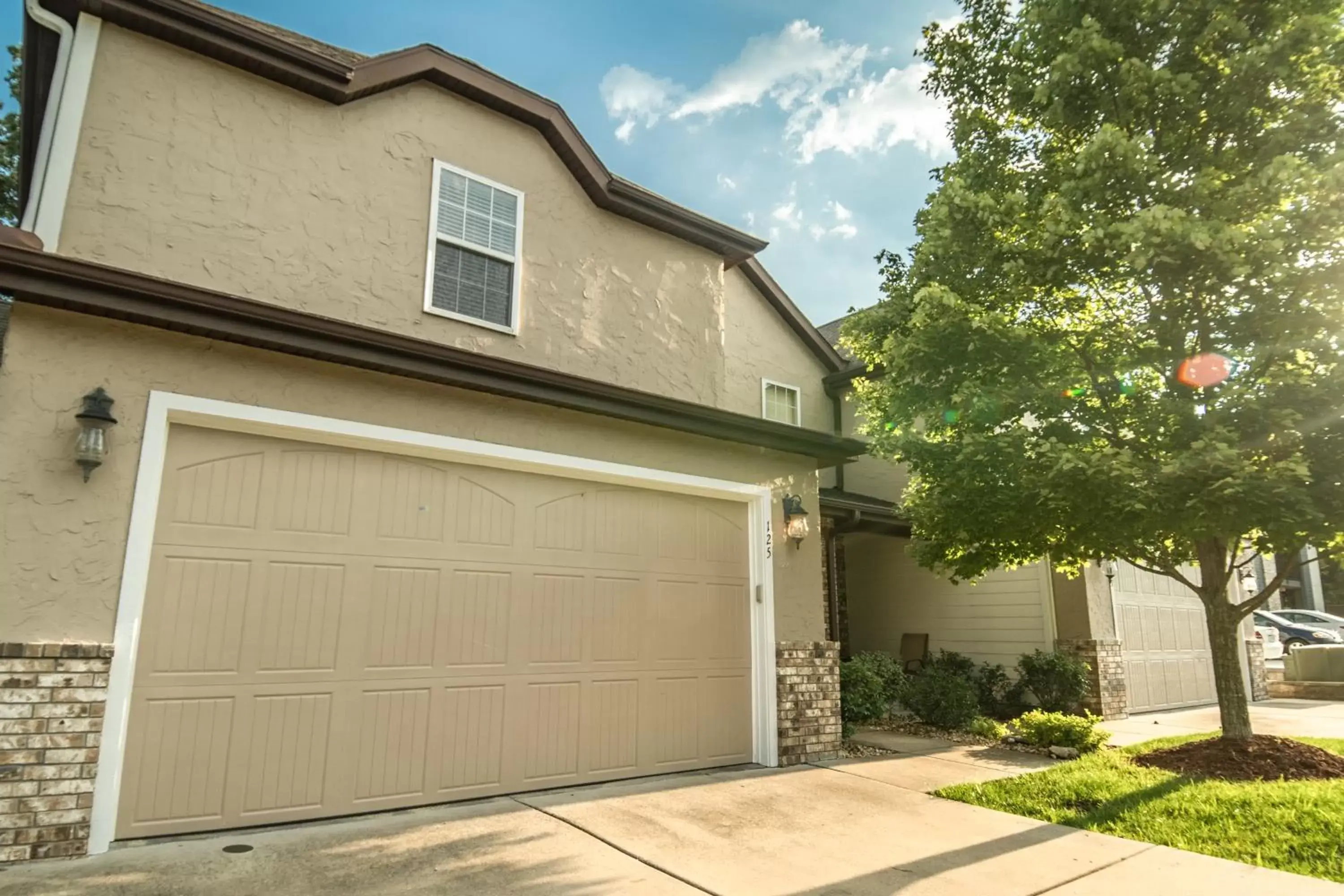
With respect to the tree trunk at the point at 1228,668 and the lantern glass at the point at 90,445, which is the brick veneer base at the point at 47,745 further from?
the tree trunk at the point at 1228,668

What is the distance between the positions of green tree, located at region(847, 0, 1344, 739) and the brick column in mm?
8410

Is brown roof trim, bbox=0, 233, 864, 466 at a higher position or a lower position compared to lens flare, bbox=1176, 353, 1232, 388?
lower

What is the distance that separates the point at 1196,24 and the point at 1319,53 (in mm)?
1005

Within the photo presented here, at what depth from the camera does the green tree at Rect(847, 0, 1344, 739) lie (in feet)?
21.7

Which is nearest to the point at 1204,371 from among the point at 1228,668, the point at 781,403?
the point at 1228,668

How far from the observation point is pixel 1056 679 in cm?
1098

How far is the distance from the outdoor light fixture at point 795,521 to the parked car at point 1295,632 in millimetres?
19695

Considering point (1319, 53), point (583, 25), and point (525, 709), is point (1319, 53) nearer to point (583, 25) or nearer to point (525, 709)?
point (583, 25)

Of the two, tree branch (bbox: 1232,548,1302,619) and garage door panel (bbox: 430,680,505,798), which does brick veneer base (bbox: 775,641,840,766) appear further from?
tree branch (bbox: 1232,548,1302,619)

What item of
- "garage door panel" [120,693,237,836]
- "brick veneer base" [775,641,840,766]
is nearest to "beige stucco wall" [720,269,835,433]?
"brick veneer base" [775,641,840,766]

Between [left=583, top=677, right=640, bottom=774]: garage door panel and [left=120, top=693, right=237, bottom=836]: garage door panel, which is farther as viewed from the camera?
[left=583, top=677, right=640, bottom=774]: garage door panel

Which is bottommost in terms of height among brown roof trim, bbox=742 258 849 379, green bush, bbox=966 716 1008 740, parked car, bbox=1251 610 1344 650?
green bush, bbox=966 716 1008 740

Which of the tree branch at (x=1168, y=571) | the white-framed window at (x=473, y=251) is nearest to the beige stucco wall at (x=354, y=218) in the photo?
the white-framed window at (x=473, y=251)

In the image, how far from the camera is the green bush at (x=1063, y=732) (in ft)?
27.2
